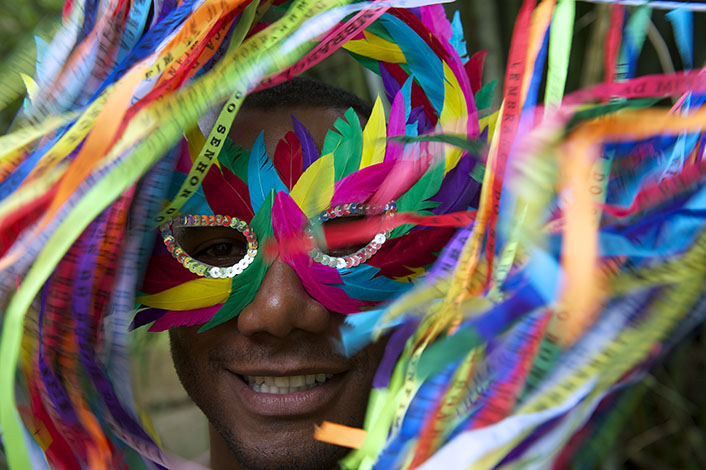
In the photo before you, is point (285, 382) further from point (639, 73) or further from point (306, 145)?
point (639, 73)

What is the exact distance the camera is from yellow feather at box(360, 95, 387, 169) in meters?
1.04

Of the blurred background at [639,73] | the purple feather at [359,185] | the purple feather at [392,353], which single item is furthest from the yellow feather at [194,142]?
the blurred background at [639,73]

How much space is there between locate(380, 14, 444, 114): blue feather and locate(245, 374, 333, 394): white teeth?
0.49m

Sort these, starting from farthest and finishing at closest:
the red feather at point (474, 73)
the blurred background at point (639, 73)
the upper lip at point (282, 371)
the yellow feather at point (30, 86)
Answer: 1. the blurred background at point (639, 73)
2. the red feather at point (474, 73)
3. the upper lip at point (282, 371)
4. the yellow feather at point (30, 86)

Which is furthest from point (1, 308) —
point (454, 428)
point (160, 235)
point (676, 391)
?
point (676, 391)

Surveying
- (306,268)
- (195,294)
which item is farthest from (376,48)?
(195,294)

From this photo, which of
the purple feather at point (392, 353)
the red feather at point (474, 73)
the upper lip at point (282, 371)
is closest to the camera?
the purple feather at point (392, 353)

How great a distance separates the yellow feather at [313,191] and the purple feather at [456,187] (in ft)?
0.57

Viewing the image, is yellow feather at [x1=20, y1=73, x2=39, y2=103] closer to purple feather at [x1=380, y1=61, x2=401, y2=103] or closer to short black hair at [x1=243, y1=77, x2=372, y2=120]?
short black hair at [x1=243, y1=77, x2=372, y2=120]

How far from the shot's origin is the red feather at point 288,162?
1.05 metres

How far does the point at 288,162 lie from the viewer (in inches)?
41.4

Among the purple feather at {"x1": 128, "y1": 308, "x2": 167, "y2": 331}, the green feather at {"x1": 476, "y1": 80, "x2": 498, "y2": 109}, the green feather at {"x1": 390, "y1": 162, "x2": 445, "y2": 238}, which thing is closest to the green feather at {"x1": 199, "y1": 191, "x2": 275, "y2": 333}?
the purple feather at {"x1": 128, "y1": 308, "x2": 167, "y2": 331}

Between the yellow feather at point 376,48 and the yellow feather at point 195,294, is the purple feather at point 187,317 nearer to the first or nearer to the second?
the yellow feather at point 195,294

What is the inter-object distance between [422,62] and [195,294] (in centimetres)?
53
